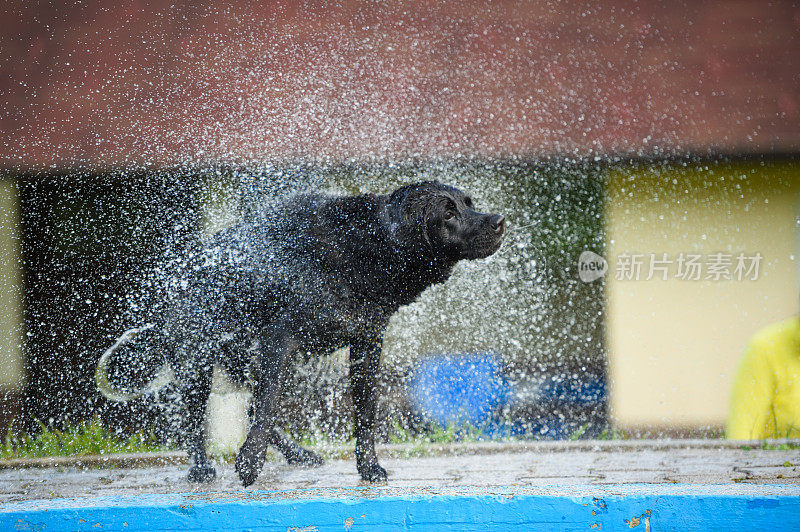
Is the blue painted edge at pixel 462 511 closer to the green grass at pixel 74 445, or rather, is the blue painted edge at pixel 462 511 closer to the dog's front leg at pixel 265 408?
the dog's front leg at pixel 265 408

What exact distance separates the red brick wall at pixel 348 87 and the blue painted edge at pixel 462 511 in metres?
2.61

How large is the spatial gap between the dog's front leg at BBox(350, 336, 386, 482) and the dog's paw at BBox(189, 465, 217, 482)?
64cm

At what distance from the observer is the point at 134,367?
370cm

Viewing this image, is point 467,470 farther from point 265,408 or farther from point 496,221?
point 496,221

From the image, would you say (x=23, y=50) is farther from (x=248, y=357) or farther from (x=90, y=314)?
(x=248, y=357)

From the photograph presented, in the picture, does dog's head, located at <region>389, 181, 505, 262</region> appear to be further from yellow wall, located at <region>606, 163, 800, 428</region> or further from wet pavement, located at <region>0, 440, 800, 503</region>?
yellow wall, located at <region>606, 163, 800, 428</region>

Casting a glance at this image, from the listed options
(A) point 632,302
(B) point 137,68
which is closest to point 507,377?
(A) point 632,302

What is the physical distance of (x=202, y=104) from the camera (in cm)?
436

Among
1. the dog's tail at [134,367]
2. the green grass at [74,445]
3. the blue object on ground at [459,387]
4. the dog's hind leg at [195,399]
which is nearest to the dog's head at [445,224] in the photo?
the dog's hind leg at [195,399]

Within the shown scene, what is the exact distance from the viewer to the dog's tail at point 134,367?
3.40 metres

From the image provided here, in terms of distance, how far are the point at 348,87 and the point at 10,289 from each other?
9.35ft

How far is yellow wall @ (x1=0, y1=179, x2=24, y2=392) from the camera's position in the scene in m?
5.03

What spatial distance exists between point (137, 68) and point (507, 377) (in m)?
3.48

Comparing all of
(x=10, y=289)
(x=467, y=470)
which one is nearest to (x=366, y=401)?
(x=467, y=470)
